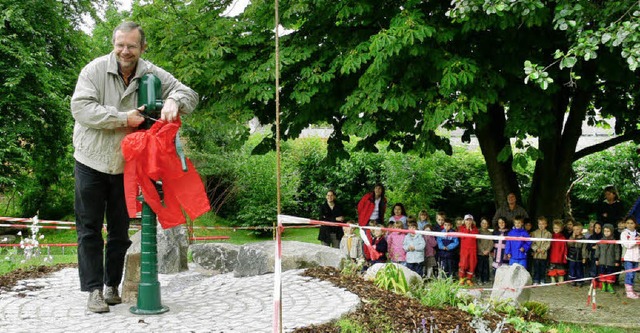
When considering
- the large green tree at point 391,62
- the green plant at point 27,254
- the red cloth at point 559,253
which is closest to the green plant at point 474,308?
the large green tree at point 391,62

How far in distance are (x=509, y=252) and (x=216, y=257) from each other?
4.61 meters

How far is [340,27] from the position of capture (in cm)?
1024

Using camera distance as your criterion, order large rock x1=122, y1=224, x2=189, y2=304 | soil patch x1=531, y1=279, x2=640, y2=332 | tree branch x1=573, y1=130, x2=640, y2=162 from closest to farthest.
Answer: soil patch x1=531, y1=279, x2=640, y2=332 → large rock x1=122, y1=224, x2=189, y2=304 → tree branch x1=573, y1=130, x2=640, y2=162

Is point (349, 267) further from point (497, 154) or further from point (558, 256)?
point (497, 154)

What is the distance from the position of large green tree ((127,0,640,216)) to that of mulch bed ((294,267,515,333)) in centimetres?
313

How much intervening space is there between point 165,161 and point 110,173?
0.44m

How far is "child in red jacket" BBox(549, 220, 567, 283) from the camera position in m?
10.4

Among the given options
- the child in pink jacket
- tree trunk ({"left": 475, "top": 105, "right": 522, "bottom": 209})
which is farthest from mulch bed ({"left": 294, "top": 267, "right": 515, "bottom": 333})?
tree trunk ({"left": 475, "top": 105, "right": 522, "bottom": 209})

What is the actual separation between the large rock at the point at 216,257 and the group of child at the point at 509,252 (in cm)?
223

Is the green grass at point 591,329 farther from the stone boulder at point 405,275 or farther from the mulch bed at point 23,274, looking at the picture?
the mulch bed at point 23,274

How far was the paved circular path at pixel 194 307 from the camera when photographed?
5062 millimetres

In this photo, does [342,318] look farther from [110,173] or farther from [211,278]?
[211,278]

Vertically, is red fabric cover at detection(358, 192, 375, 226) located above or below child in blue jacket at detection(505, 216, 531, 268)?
above

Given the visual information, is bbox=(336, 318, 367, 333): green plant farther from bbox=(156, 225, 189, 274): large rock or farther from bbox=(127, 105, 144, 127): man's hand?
bbox=(156, 225, 189, 274): large rock
